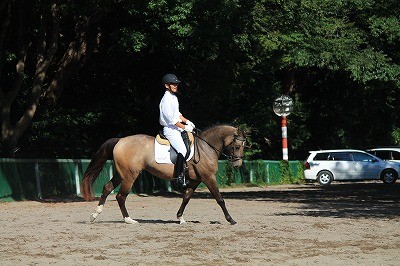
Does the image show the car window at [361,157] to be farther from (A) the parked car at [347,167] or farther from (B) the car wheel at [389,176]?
(B) the car wheel at [389,176]

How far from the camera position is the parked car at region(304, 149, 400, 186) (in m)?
49.0

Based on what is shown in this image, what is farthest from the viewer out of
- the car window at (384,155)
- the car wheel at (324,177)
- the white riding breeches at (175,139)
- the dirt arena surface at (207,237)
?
the car window at (384,155)

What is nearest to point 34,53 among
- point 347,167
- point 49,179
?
point 49,179

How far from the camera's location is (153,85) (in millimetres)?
38312

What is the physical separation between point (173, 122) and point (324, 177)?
3121cm

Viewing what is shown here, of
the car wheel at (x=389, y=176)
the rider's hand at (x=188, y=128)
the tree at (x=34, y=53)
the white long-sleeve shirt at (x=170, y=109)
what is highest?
the tree at (x=34, y=53)

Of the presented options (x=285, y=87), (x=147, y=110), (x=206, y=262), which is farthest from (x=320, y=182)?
(x=206, y=262)

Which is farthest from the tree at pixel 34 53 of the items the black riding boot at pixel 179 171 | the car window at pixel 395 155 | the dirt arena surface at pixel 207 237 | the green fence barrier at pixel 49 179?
the car window at pixel 395 155

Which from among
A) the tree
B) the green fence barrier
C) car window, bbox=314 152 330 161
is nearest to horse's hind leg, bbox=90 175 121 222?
the green fence barrier

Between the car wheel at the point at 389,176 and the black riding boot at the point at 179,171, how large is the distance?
31.4 meters

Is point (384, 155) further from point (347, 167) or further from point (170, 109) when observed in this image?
point (170, 109)

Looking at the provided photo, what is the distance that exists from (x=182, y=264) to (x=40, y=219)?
9.43 meters

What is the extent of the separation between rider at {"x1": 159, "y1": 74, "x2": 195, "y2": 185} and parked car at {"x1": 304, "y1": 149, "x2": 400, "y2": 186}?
30.8m

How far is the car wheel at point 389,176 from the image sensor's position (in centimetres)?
4884
